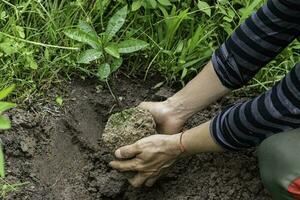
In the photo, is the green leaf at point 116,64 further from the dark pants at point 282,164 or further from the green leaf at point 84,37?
the dark pants at point 282,164

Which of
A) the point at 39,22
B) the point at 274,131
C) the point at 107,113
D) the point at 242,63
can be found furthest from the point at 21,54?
the point at 274,131

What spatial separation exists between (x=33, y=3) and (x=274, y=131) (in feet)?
3.02

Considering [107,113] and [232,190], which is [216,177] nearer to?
[232,190]

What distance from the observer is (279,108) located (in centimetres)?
149

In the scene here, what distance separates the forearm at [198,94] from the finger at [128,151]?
195 mm

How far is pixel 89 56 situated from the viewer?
Answer: 1.76 m

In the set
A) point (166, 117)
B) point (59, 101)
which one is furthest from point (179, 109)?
point (59, 101)

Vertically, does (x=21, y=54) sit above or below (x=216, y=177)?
above

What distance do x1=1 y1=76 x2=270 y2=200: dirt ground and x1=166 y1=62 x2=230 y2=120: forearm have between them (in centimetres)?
10

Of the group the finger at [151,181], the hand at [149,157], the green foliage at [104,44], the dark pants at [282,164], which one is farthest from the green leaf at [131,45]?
the dark pants at [282,164]

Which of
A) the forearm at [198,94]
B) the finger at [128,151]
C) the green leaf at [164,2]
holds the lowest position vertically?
the finger at [128,151]

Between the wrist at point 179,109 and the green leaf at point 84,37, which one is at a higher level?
the green leaf at point 84,37

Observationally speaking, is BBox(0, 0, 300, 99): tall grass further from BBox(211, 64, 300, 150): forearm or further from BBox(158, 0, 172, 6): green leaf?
BBox(211, 64, 300, 150): forearm

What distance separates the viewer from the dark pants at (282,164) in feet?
4.71
